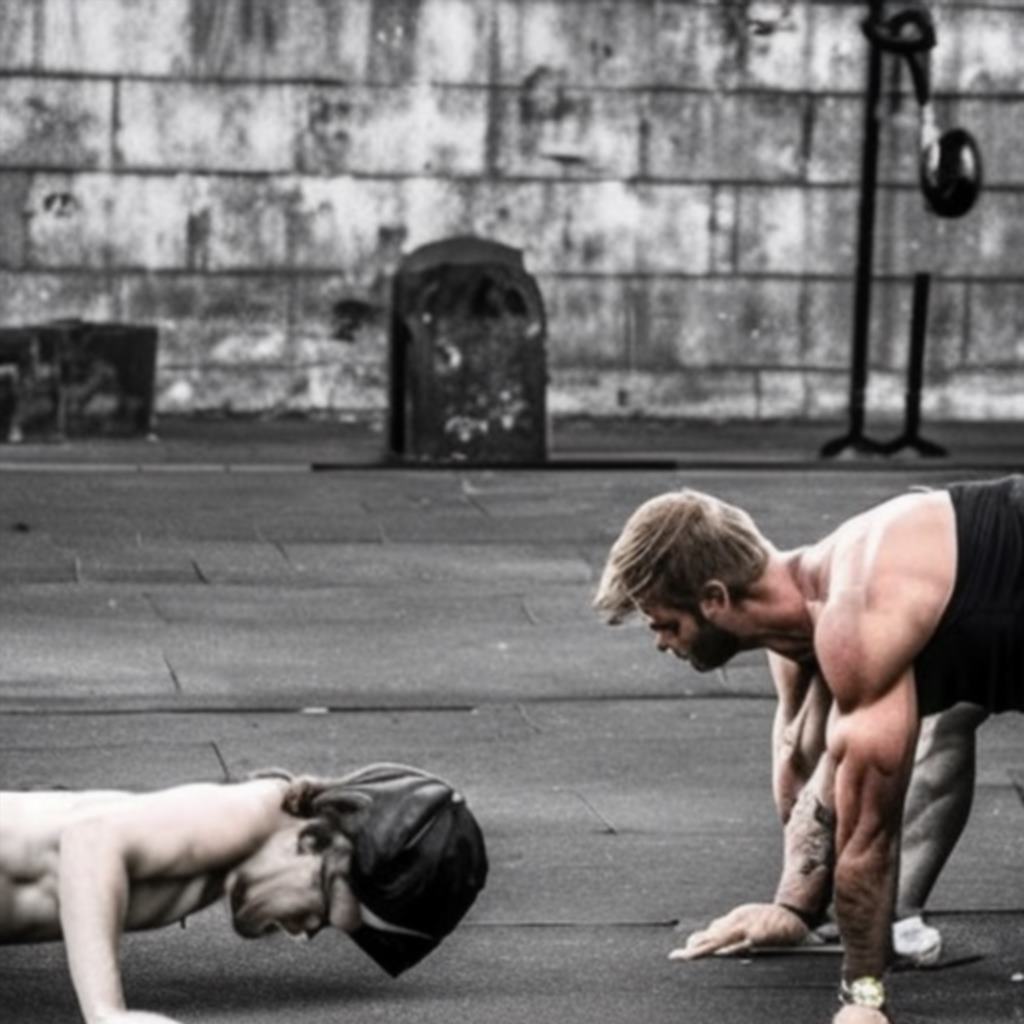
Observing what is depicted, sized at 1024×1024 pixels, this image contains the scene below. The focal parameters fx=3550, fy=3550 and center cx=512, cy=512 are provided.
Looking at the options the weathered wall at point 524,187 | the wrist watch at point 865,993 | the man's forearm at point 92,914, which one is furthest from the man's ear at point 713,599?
the weathered wall at point 524,187

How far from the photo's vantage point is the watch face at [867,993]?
6.48m

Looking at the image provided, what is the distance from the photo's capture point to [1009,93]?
16562mm

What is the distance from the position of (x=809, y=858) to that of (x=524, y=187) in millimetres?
9375

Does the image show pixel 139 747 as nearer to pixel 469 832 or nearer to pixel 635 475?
pixel 469 832

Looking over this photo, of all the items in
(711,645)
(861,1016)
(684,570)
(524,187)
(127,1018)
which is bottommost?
(861,1016)

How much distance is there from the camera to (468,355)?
14.5 meters

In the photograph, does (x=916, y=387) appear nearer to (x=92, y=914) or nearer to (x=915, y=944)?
(x=915, y=944)

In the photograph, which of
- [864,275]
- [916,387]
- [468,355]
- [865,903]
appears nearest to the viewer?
[865,903]

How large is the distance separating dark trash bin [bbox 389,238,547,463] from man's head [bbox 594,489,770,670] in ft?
26.3

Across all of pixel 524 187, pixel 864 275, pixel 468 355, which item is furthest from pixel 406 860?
pixel 524 187

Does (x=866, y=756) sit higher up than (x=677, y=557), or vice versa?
(x=677, y=557)

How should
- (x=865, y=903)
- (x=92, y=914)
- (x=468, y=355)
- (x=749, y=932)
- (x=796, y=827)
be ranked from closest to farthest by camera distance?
1. (x=92, y=914)
2. (x=865, y=903)
3. (x=796, y=827)
4. (x=749, y=932)
5. (x=468, y=355)

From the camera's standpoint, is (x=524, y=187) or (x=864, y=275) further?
(x=524, y=187)

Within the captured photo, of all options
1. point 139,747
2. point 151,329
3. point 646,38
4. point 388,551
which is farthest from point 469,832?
point 646,38
